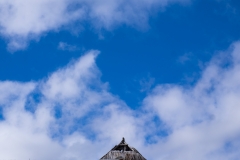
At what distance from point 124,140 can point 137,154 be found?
3.32 metres

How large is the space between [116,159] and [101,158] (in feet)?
10.6

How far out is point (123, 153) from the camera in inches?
2504

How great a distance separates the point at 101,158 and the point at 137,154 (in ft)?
20.2

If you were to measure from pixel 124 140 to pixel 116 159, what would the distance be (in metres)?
4.27

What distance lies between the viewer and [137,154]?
2537 inches

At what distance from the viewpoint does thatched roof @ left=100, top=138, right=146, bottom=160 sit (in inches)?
2488

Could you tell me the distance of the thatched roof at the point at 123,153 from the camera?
6319 cm

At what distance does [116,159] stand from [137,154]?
404cm

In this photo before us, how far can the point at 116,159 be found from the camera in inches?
2463

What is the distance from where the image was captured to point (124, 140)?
65.6 metres
